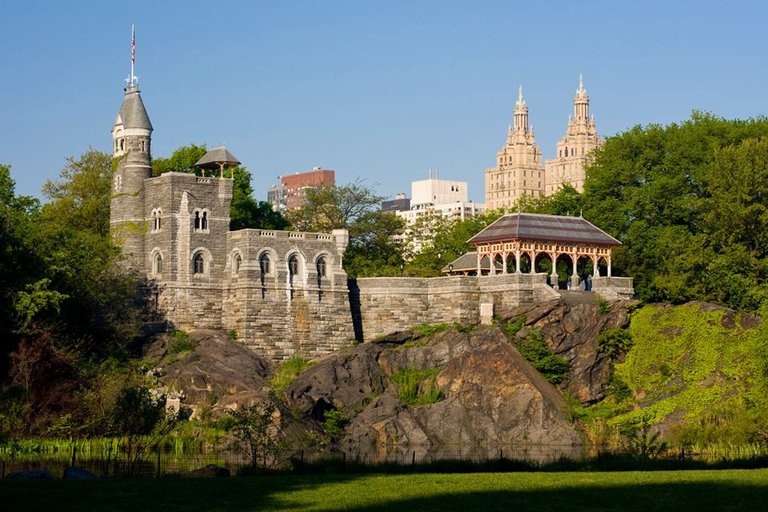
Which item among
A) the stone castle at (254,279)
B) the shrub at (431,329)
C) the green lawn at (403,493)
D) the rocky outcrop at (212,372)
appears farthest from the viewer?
the shrub at (431,329)

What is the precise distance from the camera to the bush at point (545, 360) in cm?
7581

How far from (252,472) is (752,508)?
16.1 m

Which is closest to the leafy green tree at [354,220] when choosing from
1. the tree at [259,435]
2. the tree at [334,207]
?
the tree at [334,207]

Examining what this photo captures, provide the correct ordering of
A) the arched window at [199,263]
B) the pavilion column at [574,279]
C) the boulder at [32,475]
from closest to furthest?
the boulder at [32,475] < the arched window at [199,263] < the pavilion column at [574,279]

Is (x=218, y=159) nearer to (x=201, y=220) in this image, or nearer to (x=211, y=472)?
(x=201, y=220)

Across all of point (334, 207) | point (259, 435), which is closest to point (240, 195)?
point (334, 207)

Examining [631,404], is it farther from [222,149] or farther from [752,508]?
[752,508]

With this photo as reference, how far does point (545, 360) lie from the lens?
75812mm

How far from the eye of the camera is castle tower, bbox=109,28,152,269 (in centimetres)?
7869

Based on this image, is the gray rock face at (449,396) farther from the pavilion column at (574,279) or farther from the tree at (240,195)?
the tree at (240,195)

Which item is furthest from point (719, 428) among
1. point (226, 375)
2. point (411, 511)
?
point (411, 511)

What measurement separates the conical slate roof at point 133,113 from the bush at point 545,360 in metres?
22.9

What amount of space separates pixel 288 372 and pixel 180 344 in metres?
5.47

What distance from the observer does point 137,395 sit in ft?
218
